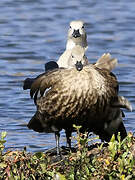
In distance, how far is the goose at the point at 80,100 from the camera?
292 inches

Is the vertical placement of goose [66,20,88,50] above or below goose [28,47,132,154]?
above

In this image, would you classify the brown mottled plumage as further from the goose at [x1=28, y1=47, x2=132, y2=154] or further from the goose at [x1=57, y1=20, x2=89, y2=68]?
the goose at [x1=57, y1=20, x2=89, y2=68]

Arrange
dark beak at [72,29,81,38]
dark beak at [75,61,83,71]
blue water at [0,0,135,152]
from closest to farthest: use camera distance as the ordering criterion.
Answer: dark beak at [75,61,83,71] < dark beak at [72,29,81,38] < blue water at [0,0,135,152]

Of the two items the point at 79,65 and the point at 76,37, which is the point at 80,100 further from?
the point at 76,37

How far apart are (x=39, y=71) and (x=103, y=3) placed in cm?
745

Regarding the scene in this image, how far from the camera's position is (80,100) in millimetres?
7422

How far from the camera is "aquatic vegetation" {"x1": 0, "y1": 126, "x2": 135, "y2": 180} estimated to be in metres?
5.63

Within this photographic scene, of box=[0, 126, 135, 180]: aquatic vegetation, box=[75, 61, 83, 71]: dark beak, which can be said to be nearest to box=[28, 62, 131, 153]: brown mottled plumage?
box=[75, 61, 83, 71]: dark beak

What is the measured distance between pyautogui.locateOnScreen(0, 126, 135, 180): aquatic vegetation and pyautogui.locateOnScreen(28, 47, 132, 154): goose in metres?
1.39

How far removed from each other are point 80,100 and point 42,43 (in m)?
9.00

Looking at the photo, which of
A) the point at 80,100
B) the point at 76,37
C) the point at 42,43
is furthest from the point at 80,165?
the point at 42,43

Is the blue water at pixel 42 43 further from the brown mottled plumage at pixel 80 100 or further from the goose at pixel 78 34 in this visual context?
the brown mottled plumage at pixel 80 100

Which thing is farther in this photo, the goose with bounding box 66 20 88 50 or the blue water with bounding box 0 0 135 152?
the blue water with bounding box 0 0 135 152

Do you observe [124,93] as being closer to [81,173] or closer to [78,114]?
[78,114]
